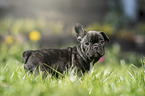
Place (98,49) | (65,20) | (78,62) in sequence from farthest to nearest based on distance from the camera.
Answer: (65,20) < (78,62) < (98,49)

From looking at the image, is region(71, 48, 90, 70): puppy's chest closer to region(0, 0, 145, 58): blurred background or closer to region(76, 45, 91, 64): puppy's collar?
region(76, 45, 91, 64): puppy's collar

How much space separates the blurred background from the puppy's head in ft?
15.7

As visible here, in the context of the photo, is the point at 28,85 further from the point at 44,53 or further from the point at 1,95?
the point at 44,53

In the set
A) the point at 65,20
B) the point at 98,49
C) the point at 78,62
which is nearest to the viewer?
the point at 98,49

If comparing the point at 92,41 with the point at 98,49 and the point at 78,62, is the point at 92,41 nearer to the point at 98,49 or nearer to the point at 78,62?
the point at 98,49

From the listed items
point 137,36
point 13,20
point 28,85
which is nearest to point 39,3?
point 13,20

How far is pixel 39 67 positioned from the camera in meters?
2.11

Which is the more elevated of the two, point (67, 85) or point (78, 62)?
point (78, 62)

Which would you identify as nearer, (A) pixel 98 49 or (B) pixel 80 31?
(A) pixel 98 49

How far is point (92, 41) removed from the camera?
2121 mm

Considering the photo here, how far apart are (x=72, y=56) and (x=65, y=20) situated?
7506 mm

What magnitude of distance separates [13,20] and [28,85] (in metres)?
7.40

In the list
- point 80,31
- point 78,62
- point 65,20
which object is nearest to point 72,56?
point 78,62

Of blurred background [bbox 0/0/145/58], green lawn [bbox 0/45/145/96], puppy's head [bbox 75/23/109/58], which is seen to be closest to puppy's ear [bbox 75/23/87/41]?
puppy's head [bbox 75/23/109/58]
